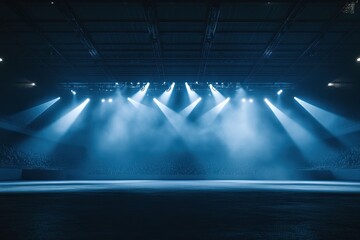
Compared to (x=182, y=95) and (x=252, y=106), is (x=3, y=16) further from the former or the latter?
(x=252, y=106)

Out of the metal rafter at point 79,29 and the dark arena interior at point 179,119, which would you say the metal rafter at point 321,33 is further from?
the metal rafter at point 79,29

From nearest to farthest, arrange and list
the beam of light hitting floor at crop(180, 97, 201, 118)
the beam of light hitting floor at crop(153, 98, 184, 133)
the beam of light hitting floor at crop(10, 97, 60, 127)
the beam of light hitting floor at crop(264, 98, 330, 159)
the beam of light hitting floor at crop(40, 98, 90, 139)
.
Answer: the beam of light hitting floor at crop(10, 97, 60, 127) → the beam of light hitting floor at crop(180, 97, 201, 118) → the beam of light hitting floor at crop(40, 98, 90, 139) → the beam of light hitting floor at crop(153, 98, 184, 133) → the beam of light hitting floor at crop(264, 98, 330, 159)

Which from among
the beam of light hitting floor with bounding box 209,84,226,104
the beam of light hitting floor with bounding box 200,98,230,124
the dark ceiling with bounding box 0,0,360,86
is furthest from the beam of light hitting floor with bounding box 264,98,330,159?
the dark ceiling with bounding box 0,0,360,86

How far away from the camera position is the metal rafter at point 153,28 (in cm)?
1173

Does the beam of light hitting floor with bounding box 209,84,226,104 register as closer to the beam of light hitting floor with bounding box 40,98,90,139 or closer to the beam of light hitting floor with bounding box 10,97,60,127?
the beam of light hitting floor with bounding box 40,98,90,139

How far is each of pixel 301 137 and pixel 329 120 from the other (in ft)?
9.26

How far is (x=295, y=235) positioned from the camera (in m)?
3.46

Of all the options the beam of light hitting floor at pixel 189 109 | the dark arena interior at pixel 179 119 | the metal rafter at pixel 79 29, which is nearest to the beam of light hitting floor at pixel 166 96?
the dark arena interior at pixel 179 119

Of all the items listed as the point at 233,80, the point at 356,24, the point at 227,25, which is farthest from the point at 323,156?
the point at 227,25

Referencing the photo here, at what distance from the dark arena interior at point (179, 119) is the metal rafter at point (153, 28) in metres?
0.08

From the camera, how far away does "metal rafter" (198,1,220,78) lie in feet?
39.0

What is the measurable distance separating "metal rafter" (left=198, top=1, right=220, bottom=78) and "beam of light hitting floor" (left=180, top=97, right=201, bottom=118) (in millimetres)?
6508

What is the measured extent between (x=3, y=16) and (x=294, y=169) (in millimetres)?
22288

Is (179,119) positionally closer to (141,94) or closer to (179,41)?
(141,94)
